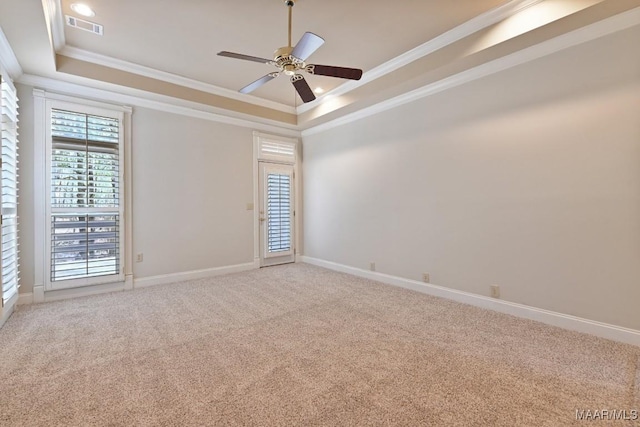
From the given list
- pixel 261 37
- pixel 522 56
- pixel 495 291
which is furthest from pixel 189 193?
pixel 522 56

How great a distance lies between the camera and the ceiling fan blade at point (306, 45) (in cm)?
216

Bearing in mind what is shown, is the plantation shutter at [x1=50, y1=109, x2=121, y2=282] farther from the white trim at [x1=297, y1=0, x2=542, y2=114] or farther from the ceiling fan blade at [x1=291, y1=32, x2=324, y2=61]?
the white trim at [x1=297, y1=0, x2=542, y2=114]

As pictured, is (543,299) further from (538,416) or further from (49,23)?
(49,23)

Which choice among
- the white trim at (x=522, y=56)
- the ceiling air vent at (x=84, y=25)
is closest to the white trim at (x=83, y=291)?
the ceiling air vent at (x=84, y=25)

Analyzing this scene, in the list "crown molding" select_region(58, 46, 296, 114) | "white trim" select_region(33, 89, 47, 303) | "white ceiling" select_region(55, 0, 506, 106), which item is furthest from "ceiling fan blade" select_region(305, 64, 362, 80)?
"white trim" select_region(33, 89, 47, 303)

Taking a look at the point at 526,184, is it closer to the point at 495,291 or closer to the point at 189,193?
the point at 495,291

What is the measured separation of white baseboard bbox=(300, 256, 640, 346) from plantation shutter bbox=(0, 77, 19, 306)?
4.37 meters

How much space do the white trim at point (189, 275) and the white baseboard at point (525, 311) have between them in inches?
90.0

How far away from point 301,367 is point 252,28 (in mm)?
3224

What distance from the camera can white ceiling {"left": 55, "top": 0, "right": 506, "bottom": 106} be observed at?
2729mm

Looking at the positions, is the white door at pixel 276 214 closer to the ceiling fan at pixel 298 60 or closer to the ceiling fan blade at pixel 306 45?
the ceiling fan at pixel 298 60

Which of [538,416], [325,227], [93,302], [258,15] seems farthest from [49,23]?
[538,416]

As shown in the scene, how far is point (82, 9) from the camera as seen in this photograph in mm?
2768

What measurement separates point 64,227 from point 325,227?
3.83 meters
